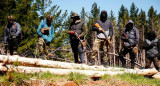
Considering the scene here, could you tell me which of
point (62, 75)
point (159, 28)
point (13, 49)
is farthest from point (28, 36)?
point (159, 28)

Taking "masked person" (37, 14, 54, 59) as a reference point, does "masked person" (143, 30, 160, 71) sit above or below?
below

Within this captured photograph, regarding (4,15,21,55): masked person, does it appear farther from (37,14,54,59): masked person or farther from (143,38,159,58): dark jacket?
(143,38,159,58): dark jacket

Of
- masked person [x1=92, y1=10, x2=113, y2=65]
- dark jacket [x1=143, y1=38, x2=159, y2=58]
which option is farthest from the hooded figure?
dark jacket [x1=143, y1=38, x2=159, y2=58]

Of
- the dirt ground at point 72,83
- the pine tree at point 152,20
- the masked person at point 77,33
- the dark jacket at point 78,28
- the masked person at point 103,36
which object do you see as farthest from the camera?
the pine tree at point 152,20

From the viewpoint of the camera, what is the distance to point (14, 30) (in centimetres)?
776

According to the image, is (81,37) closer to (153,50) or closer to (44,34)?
(44,34)

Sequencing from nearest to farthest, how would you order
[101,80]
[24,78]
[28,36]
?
1. [24,78]
2. [101,80]
3. [28,36]

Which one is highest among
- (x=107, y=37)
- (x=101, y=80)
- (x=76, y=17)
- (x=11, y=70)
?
(x=76, y=17)

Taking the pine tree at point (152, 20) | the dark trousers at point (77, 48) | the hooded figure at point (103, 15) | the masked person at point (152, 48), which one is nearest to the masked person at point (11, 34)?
the dark trousers at point (77, 48)

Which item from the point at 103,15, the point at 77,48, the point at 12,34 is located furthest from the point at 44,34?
the point at 103,15

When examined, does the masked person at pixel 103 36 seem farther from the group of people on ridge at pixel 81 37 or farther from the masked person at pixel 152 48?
the masked person at pixel 152 48

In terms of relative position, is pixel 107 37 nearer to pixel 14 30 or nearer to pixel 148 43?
pixel 148 43

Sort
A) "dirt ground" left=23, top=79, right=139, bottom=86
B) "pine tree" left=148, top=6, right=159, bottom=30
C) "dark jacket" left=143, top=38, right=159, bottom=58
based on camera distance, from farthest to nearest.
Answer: "pine tree" left=148, top=6, right=159, bottom=30 < "dark jacket" left=143, top=38, right=159, bottom=58 < "dirt ground" left=23, top=79, right=139, bottom=86

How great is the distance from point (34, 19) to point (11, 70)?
12.0 metres
